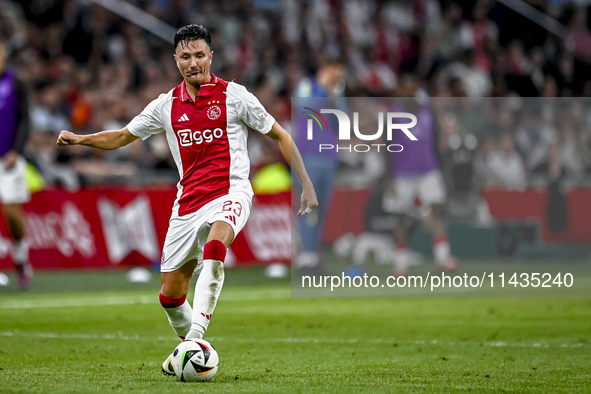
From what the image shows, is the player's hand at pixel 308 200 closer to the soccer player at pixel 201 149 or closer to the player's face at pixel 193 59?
the soccer player at pixel 201 149

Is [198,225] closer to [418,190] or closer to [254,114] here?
[254,114]

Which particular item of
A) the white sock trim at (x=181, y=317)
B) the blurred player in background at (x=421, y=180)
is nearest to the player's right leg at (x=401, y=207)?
the blurred player in background at (x=421, y=180)

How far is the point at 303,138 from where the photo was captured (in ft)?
43.1

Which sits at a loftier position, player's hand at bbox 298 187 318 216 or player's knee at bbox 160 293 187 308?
player's hand at bbox 298 187 318 216

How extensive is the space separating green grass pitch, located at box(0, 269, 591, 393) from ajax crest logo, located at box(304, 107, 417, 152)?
7.39 ft

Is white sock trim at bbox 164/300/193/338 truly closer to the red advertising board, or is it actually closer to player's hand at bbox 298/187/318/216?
player's hand at bbox 298/187/318/216

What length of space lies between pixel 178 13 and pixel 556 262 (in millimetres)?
9040

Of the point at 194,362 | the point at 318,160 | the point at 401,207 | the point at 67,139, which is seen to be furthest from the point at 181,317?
the point at 401,207

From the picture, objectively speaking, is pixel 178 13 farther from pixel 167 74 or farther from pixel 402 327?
pixel 402 327

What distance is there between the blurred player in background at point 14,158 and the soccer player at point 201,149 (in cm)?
524

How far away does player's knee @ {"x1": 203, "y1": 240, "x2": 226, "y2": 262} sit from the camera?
18.4 feet

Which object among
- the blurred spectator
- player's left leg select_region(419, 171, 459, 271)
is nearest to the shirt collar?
player's left leg select_region(419, 171, 459, 271)

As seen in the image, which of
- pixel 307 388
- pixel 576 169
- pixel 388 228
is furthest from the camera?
pixel 576 169

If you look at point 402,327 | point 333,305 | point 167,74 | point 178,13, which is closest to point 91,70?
point 167,74
